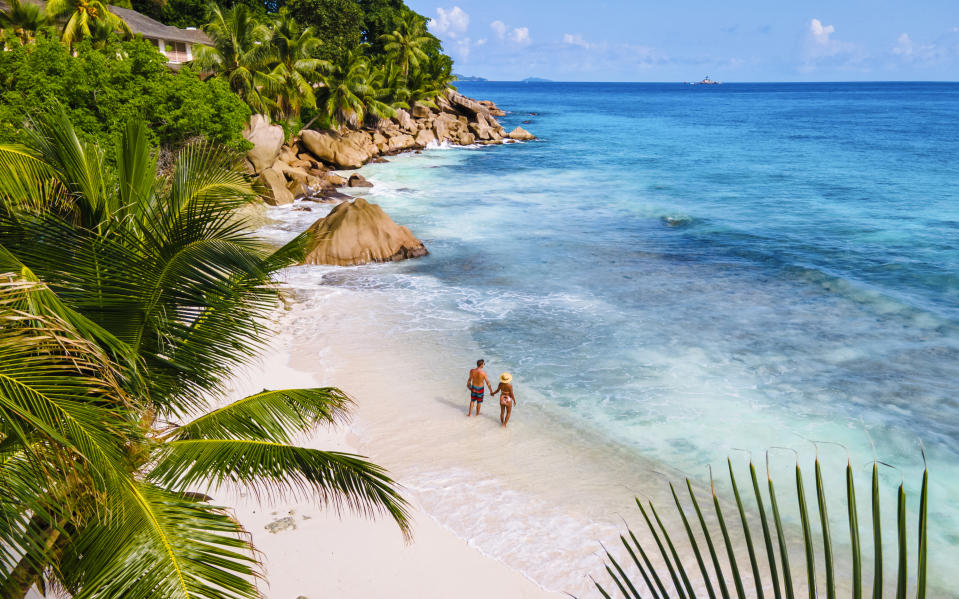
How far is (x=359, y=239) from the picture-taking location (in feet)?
69.6

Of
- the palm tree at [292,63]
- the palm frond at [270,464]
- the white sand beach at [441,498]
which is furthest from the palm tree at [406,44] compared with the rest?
the palm frond at [270,464]

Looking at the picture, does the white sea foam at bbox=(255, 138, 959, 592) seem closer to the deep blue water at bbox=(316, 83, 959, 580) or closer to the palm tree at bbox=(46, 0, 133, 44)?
the deep blue water at bbox=(316, 83, 959, 580)

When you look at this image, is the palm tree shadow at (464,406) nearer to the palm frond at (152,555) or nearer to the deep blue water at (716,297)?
the deep blue water at (716,297)

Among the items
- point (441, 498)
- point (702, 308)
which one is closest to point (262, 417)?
point (441, 498)

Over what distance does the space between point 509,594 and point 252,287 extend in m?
4.60

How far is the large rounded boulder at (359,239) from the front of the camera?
820 inches

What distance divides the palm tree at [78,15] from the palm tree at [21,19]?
58 centimetres

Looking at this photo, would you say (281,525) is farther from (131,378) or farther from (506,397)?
(506,397)

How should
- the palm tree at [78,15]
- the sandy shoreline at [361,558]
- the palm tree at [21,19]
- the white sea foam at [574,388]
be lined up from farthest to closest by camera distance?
the palm tree at [78,15]
the palm tree at [21,19]
the white sea foam at [574,388]
the sandy shoreline at [361,558]

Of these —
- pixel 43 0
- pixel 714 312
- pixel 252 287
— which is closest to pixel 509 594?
pixel 252 287

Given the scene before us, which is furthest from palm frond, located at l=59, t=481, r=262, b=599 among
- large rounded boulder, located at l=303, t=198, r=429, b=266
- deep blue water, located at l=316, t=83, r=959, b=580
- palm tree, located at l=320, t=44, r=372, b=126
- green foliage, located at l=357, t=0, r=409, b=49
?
green foliage, located at l=357, t=0, r=409, b=49

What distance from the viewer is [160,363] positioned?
5.64 metres

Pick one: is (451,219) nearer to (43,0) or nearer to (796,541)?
(796,541)

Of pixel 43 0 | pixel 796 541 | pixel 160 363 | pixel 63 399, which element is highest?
pixel 43 0
